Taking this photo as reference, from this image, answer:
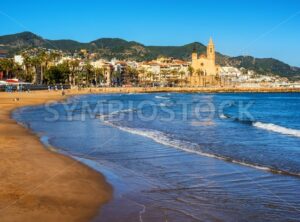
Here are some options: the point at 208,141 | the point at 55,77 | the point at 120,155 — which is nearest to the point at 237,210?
the point at 120,155

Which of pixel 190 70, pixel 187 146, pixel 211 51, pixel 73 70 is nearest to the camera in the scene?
pixel 187 146

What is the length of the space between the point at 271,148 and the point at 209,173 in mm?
6246

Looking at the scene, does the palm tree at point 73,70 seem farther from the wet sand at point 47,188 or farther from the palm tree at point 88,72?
the wet sand at point 47,188

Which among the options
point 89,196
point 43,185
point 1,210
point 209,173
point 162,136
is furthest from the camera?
point 162,136

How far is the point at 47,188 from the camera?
32.3ft

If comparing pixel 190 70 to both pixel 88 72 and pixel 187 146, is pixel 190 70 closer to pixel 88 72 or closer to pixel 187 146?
pixel 88 72

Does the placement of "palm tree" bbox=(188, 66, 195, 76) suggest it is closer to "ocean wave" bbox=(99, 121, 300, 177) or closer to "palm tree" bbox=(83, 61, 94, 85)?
"palm tree" bbox=(83, 61, 94, 85)

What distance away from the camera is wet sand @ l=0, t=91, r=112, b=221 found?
786 cm

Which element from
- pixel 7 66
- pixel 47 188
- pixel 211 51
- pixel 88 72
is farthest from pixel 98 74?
pixel 47 188

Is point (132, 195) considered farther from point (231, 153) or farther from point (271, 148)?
point (271, 148)

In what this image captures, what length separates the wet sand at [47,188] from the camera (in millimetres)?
7859

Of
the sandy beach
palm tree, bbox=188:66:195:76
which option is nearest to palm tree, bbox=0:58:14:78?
the sandy beach

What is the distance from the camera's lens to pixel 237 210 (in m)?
8.36

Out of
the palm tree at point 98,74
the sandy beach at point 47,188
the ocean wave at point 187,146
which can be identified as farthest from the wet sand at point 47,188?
the palm tree at point 98,74
